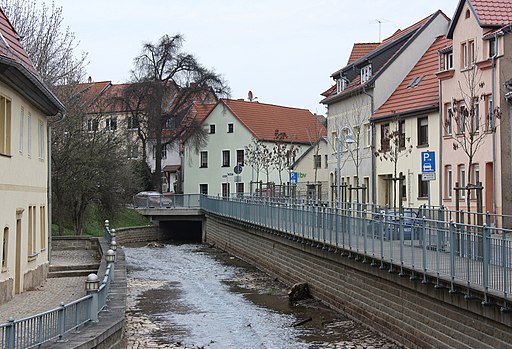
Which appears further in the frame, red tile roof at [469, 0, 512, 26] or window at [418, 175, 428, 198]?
window at [418, 175, 428, 198]

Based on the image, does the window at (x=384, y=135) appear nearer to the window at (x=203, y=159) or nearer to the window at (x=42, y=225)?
the window at (x=42, y=225)

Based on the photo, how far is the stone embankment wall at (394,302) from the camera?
13.7 meters

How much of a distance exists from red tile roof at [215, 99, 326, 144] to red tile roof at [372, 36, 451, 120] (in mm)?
29609

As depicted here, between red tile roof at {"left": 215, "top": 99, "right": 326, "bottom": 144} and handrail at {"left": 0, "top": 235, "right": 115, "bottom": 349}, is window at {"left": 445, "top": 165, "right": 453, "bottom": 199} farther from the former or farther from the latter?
red tile roof at {"left": 215, "top": 99, "right": 326, "bottom": 144}

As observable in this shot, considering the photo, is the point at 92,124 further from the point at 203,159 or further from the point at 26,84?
the point at 203,159

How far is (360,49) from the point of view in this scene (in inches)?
2031

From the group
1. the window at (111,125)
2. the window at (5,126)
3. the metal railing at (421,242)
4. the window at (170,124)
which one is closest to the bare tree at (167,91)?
the window at (170,124)

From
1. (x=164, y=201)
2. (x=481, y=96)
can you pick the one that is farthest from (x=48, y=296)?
(x=164, y=201)

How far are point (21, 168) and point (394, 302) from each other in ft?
33.1

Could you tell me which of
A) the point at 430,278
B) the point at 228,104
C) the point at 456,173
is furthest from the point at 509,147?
the point at 228,104

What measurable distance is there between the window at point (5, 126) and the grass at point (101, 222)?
26.6m

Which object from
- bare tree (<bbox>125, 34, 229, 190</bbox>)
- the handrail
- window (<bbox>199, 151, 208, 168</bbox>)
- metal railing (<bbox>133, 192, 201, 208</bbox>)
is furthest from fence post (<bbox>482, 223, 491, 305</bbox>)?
window (<bbox>199, 151, 208, 168</bbox>)

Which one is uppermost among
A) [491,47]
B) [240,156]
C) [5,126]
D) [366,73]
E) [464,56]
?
[366,73]

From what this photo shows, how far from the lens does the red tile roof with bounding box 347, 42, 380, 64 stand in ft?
167
